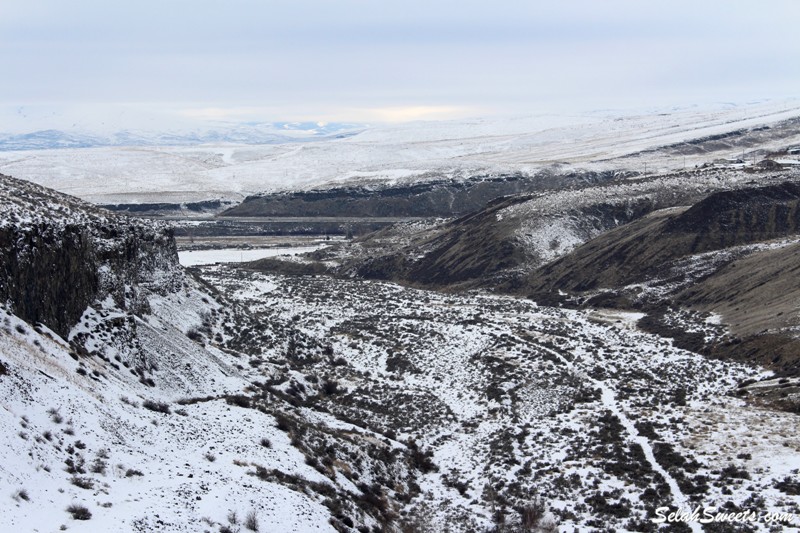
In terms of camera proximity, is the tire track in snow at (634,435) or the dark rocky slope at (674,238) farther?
the dark rocky slope at (674,238)

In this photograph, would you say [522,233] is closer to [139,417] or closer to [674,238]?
[674,238]

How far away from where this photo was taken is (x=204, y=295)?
45.3 metres

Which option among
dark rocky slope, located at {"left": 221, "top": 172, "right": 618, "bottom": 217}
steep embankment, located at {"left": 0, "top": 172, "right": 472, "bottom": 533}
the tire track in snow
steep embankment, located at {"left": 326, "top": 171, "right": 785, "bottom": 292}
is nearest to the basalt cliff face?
steep embankment, located at {"left": 0, "top": 172, "right": 472, "bottom": 533}

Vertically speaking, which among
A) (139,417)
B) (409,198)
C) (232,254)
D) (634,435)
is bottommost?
(232,254)

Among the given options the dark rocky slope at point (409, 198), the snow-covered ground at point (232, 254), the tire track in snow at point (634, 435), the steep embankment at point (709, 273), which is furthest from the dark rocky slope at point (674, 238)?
the dark rocky slope at point (409, 198)

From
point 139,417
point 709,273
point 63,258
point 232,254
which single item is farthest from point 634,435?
point 232,254

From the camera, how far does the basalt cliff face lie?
2566 centimetres

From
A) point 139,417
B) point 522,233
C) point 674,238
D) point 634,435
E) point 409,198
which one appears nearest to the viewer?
point 139,417

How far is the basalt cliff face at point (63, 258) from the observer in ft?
84.2

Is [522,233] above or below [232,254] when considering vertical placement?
above

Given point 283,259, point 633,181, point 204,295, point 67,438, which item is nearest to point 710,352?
point 204,295

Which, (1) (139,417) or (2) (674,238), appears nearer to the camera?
(1) (139,417)

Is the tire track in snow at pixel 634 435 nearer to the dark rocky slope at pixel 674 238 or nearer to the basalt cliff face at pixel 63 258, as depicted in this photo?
the basalt cliff face at pixel 63 258

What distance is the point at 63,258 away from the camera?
2869 centimetres
